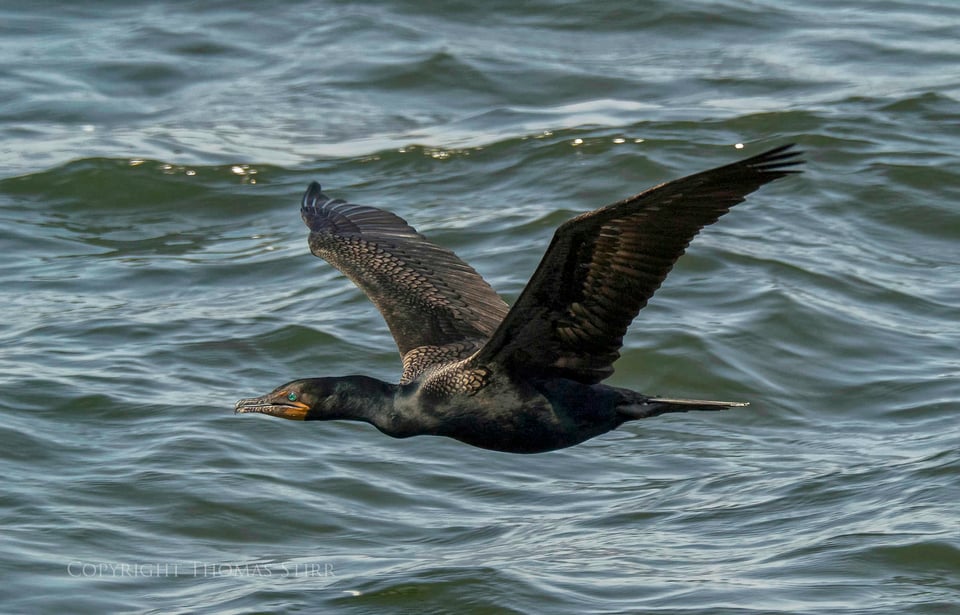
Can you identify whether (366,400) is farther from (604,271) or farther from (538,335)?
(604,271)

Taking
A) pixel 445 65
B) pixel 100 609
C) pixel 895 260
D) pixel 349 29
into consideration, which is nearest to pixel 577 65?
pixel 445 65

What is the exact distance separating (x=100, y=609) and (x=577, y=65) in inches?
336

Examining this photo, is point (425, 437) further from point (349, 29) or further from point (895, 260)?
point (349, 29)

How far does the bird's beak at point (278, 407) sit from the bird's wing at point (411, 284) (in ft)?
1.62

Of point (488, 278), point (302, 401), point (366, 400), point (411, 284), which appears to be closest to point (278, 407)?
point (302, 401)

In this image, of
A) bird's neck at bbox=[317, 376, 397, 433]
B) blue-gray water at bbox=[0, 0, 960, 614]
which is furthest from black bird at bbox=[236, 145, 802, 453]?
blue-gray water at bbox=[0, 0, 960, 614]

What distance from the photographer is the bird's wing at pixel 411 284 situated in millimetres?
6988

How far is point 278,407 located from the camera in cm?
639

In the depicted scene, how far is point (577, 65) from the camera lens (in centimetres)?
1448

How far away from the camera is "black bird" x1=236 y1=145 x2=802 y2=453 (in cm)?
531

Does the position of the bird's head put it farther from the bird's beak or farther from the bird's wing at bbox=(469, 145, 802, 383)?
the bird's wing at bbox=(469, 145, 802, 383)

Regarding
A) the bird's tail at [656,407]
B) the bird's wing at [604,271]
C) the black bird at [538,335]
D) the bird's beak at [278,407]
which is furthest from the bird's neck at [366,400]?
the bird's tail at [656,407]

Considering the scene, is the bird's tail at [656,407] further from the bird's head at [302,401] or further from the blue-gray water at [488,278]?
the blue-gray water at [488,278]

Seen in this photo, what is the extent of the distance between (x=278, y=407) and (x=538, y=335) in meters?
1.16
